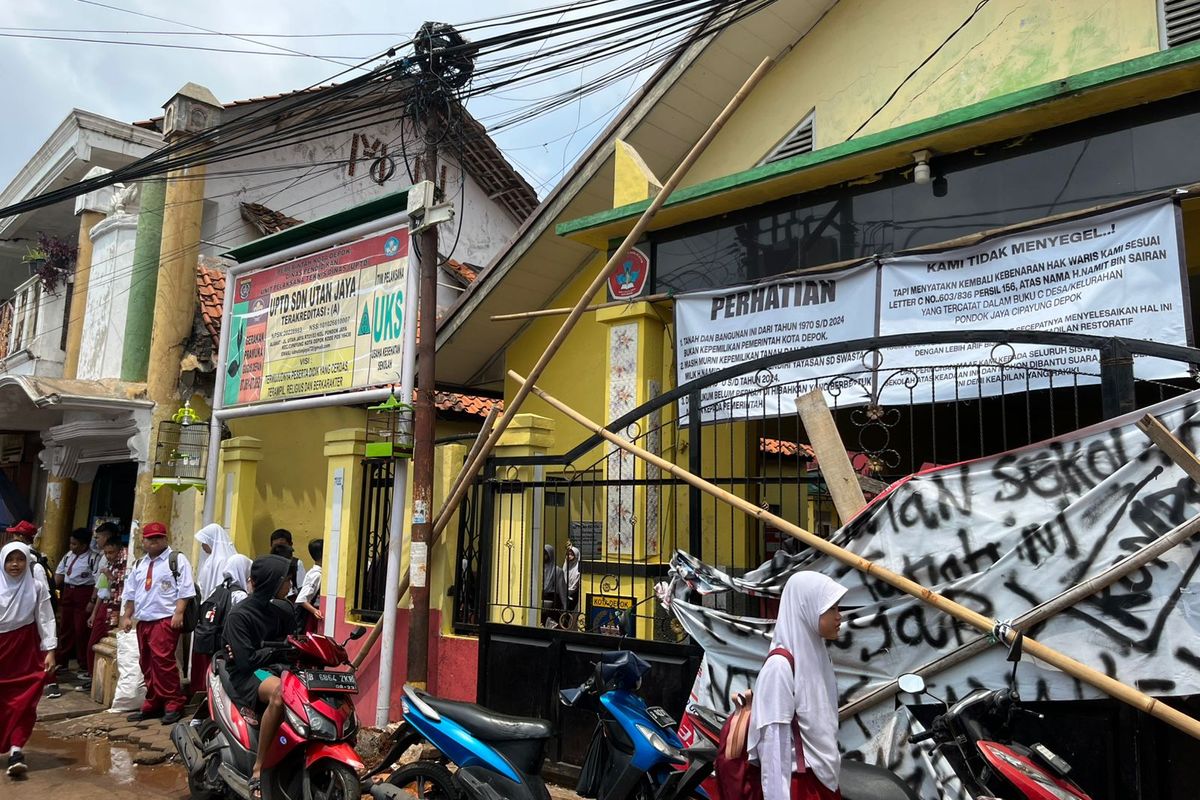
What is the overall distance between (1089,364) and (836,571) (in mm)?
2046

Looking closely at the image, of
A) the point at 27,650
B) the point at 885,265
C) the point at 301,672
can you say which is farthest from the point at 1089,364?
the point at 27,650

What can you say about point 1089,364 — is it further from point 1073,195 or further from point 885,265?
point 885,265

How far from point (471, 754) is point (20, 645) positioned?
14.5 ft

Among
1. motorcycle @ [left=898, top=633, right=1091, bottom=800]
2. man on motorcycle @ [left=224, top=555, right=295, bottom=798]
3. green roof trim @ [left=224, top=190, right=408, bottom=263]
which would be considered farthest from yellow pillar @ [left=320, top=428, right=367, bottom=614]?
motorcycle @ [left=898, top=633, right=1091, bottom=800]

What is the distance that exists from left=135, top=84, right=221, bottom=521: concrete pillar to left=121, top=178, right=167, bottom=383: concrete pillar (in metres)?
0.17

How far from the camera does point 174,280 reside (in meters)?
10.4

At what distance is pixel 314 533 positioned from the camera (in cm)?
1034

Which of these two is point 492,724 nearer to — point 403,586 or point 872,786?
point 872,786

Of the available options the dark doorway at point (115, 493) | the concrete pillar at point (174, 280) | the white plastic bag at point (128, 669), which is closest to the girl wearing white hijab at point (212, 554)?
the white plastic bag at point (128, 669)

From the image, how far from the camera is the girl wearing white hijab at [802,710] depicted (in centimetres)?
310

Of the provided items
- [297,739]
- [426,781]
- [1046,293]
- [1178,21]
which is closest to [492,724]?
[426,781]

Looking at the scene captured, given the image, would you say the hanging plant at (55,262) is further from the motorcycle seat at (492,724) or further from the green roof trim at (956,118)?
the motorcycle seat at (492,724)

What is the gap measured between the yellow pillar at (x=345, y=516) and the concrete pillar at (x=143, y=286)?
15.2ft

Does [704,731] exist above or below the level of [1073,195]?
below
